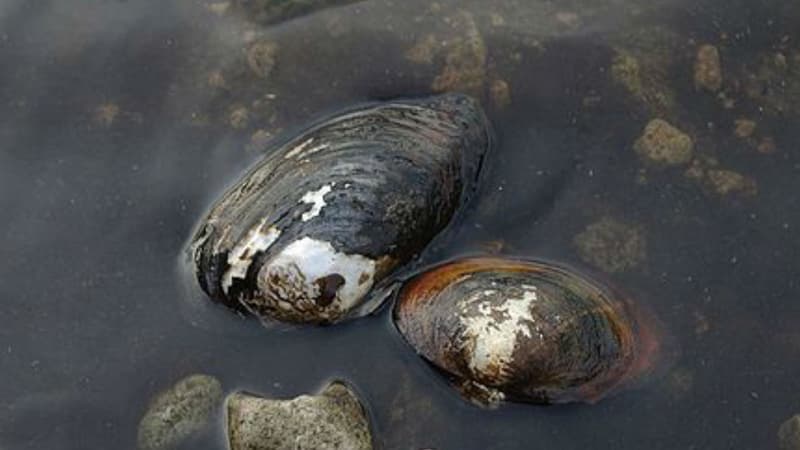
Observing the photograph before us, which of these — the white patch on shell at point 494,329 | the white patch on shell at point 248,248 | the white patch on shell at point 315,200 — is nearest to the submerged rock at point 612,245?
the white patch on shell at point 494,329

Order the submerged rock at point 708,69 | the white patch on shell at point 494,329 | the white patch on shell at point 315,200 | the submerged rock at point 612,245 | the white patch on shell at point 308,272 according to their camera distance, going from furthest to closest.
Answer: the submerged rock at point 708,69
the submerged rock at point 612,245
the white patch on shell at point 315,200
the white patch on shell at point 308,272
the white patch on shell at point 494,329

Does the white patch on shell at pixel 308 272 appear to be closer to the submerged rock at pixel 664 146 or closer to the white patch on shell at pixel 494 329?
the white patch on shell at pixel 494 329

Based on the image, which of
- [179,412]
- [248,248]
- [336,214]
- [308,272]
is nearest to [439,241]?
[336,214]

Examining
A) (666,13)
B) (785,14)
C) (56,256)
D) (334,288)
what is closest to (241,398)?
(334,288)

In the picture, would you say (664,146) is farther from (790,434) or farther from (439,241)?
(790,434)

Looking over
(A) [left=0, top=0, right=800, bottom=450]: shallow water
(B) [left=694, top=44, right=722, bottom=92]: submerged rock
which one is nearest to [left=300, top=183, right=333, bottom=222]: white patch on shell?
(A) [left=0, top=0, right=800, bottom=450]: shallow water
